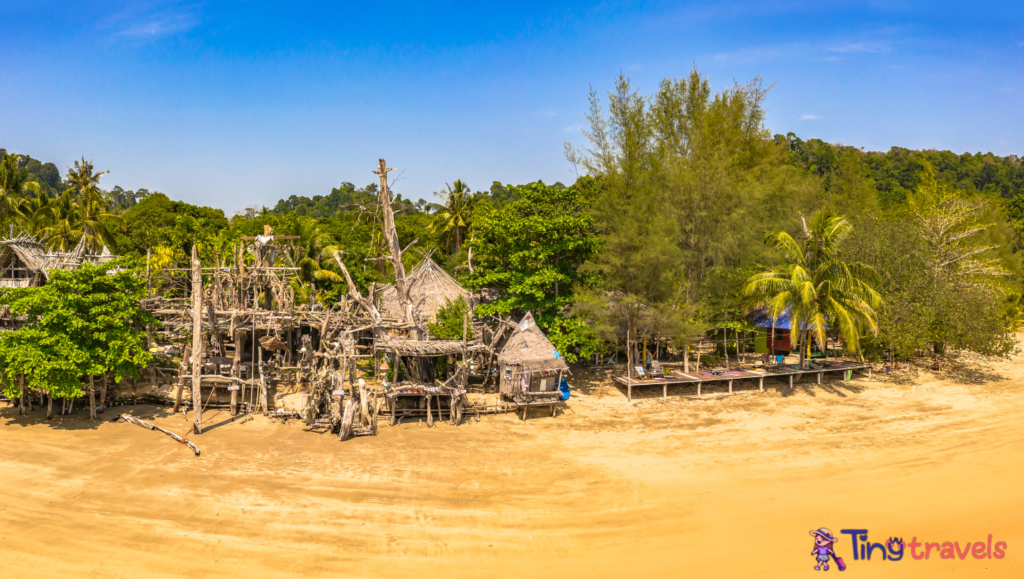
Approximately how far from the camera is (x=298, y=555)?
11.8 meters

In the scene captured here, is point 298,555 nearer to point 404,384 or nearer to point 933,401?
point 404,384

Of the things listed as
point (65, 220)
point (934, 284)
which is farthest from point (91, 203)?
point (934, 284)

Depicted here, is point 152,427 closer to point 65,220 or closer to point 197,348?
point 197,348

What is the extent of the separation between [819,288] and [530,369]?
43.8ft

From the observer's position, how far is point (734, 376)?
78.0 feet

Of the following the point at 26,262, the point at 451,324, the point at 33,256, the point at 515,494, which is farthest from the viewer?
the point at 33,256

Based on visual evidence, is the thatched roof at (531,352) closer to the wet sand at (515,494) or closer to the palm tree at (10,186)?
the wet sand at (515,494)

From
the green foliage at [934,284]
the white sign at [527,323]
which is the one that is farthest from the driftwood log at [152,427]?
the green foliage at [934,284]

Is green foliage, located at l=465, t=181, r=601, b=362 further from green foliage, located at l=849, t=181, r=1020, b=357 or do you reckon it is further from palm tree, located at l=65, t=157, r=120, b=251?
palm tree, located at l=65, t=157, r=120, b=251

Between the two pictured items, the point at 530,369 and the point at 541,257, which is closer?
the point at 530,369

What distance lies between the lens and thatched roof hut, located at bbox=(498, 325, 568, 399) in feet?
66.2

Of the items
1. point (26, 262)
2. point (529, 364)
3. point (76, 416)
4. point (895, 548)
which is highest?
point (26, 262)

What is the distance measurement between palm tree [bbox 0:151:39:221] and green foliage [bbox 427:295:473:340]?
94.4ft

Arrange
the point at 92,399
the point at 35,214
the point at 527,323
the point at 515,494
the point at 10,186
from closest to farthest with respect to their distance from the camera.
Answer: the point at 515,494, the point at 92,399, the point at 527,323, the point at 10,186, the point at 35,214
